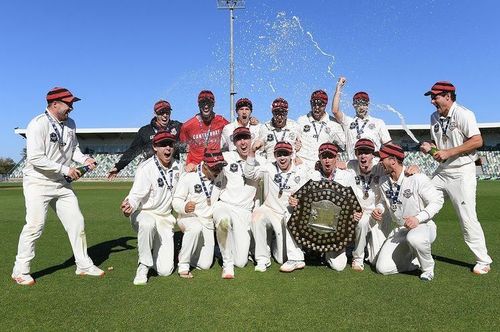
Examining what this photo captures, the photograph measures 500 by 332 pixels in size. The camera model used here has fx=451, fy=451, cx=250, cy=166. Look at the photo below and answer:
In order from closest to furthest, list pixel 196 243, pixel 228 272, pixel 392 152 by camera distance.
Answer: pixel 228 272 < pixel 392 152 < pixel 196 243

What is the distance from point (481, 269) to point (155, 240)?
458 centimetres

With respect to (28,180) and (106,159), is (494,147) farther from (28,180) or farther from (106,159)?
(28,180)

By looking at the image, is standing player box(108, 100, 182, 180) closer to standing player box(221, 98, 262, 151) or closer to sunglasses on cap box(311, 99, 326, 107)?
standing player box(221, 98, 262, 151)

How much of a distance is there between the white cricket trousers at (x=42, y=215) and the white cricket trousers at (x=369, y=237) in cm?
385

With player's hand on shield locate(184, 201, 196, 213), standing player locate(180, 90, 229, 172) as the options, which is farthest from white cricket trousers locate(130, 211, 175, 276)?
standing player locate(180, 90, 229, 172)

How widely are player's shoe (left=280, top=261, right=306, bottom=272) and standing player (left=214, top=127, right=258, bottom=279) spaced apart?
0.68 metres

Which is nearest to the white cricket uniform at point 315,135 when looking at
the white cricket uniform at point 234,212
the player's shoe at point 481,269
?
the white cricket uniform at point 234,212

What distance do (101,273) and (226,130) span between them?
3.17 m

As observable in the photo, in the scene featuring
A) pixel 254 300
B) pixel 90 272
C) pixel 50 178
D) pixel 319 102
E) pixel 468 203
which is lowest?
pixel 90 272

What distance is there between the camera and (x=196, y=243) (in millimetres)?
6457

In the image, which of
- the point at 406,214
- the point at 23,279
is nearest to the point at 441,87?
the point at 406,214

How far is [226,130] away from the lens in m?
7.96

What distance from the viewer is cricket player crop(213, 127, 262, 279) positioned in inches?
260

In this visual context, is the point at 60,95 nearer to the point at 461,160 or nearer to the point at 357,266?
the point at 357,266
